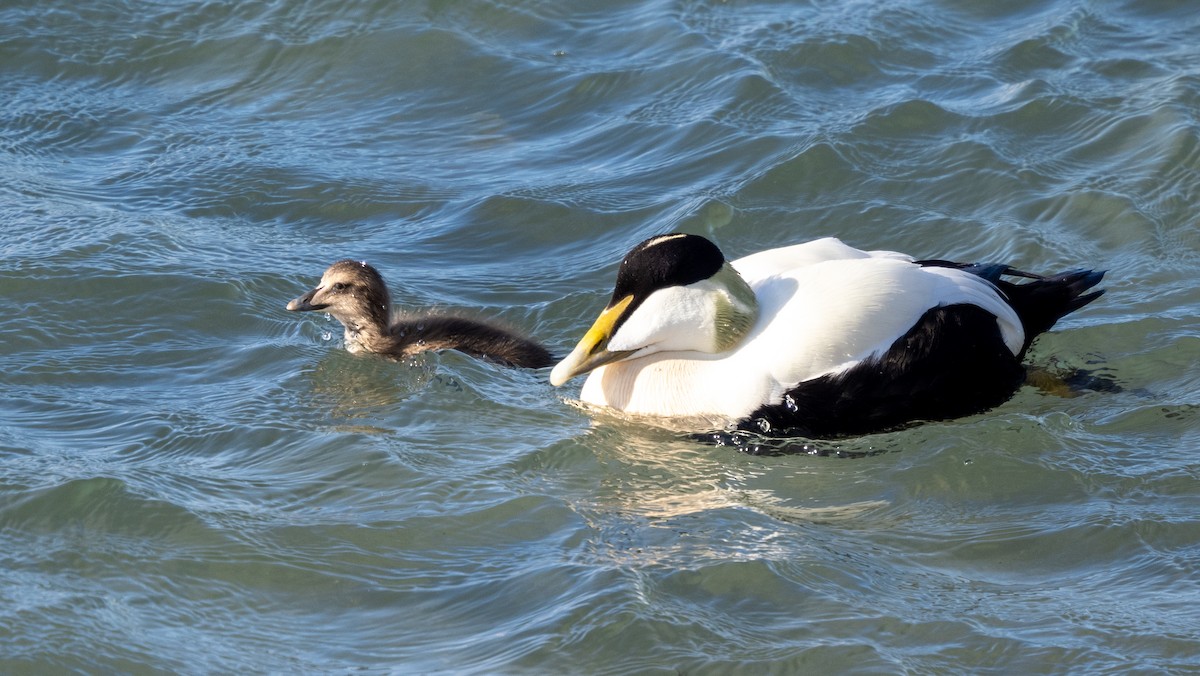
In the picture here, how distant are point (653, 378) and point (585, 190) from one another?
8.79ft

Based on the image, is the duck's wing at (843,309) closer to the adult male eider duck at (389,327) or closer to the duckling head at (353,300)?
the adult male eider duck at (389,327)

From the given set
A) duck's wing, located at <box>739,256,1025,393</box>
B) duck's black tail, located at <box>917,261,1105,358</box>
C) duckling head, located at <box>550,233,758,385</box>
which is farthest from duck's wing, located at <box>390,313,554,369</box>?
duck's black tail, located at <box>917,261,1105,358</box>

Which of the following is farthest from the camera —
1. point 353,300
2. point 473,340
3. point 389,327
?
point 389,327

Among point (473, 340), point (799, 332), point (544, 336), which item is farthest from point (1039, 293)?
point (473, 340)

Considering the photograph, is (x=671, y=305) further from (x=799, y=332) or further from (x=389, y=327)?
(x=389, y=327)

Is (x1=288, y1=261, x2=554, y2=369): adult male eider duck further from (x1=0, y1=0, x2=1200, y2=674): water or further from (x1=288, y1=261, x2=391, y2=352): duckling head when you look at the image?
(x1=0, y1=0, x2=1200, y2=674): water

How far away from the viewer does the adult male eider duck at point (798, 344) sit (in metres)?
5.82

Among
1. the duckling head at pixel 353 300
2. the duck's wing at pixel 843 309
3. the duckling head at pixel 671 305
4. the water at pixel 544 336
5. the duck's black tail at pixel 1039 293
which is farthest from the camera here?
the duckling head at pixel 353 300

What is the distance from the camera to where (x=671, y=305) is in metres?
6.03

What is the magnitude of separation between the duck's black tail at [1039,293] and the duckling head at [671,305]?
0.95m

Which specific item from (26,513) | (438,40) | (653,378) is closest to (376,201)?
(438,40)

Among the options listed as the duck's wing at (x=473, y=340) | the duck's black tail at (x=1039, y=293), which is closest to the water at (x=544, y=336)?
the duck's wing at (x=473, y=340)

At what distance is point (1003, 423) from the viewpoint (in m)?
6.07

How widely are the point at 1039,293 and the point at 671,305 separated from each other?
66.7 inches
